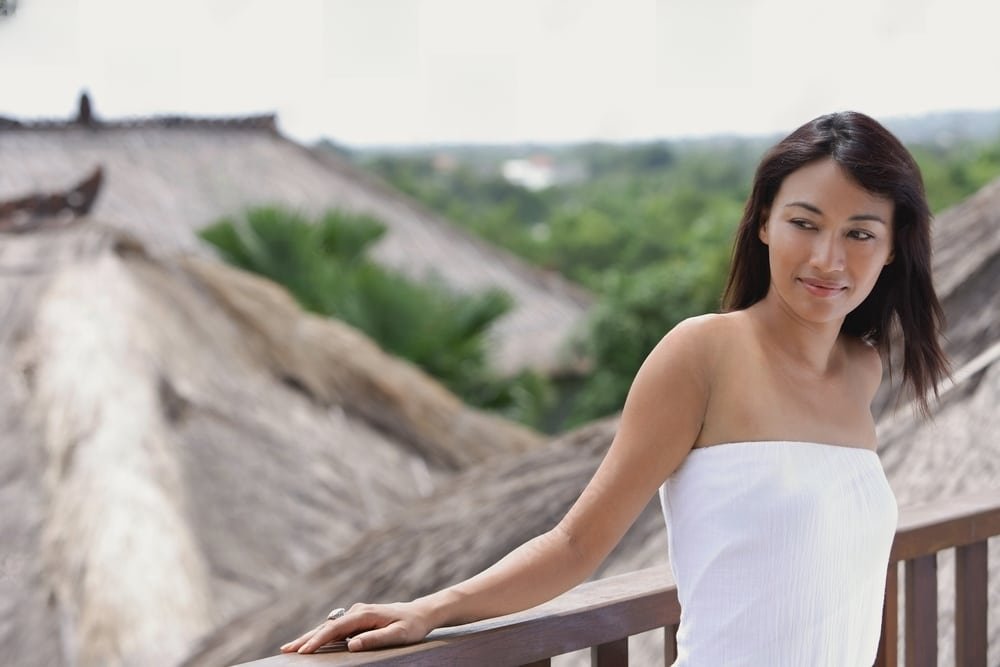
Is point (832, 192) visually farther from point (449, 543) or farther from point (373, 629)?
point (449, 543)

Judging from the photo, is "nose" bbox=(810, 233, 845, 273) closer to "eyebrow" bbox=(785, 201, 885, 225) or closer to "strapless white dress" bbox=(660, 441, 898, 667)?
"eyebrow" bbox=(785, 201, 885, 225)

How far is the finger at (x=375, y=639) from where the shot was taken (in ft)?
3.60

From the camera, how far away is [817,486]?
1.13 metres

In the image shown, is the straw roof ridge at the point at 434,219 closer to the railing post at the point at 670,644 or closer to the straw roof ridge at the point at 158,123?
the straw roof ridge at the point at 158,123

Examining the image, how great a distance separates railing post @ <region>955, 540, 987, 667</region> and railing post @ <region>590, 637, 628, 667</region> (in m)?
0.55

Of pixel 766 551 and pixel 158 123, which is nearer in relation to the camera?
pixel 766 551

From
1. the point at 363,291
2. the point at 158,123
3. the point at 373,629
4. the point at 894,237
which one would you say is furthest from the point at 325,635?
the point at 158,123

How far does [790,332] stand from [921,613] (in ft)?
1.79

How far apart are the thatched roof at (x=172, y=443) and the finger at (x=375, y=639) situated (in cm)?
198

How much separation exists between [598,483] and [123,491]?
8.11 ft

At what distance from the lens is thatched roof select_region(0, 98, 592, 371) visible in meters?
9.27

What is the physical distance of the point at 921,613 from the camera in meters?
1.58

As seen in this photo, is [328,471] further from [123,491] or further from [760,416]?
[760,416]

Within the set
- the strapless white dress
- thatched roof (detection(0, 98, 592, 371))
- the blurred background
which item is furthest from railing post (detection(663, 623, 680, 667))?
thatched roof (detection(0, 98, 592, 371))
